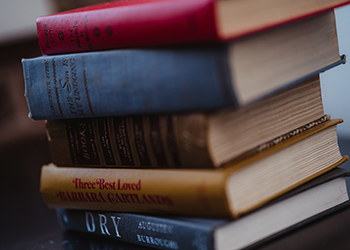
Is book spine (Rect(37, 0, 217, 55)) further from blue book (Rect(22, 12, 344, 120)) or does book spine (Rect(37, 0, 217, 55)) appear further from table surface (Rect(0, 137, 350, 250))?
table surface (Rect(0, 137, 350, 250))

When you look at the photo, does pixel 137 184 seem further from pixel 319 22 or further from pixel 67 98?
pixel 319 22

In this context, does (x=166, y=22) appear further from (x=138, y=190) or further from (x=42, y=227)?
(x=42, y=227)

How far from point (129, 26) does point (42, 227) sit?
419 millimetres

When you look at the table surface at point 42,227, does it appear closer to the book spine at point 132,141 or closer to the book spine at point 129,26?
the book spine at point 132,141

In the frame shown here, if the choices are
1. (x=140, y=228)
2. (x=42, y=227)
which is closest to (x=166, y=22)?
(x=140, y=228)

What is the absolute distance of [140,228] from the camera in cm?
57

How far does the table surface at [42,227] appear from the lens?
51cm

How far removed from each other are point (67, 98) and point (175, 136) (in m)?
0.18

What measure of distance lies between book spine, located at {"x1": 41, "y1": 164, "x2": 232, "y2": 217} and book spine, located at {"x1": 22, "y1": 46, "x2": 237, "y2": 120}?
3.3 inches

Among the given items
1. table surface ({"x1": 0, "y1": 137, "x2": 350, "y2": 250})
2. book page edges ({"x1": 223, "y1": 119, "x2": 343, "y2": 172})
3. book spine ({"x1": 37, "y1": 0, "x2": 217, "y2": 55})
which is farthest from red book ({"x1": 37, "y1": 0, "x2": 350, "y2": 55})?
table surface ({"x1": 0, "y1": 137, "x2": 350, "y2": 250})

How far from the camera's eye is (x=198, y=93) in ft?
1.47

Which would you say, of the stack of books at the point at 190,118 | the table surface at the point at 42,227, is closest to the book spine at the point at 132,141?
the stack of books at the point at 190,118

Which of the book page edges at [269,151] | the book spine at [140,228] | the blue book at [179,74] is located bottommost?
the book spine at [140,228]

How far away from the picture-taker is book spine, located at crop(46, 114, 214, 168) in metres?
0.48
